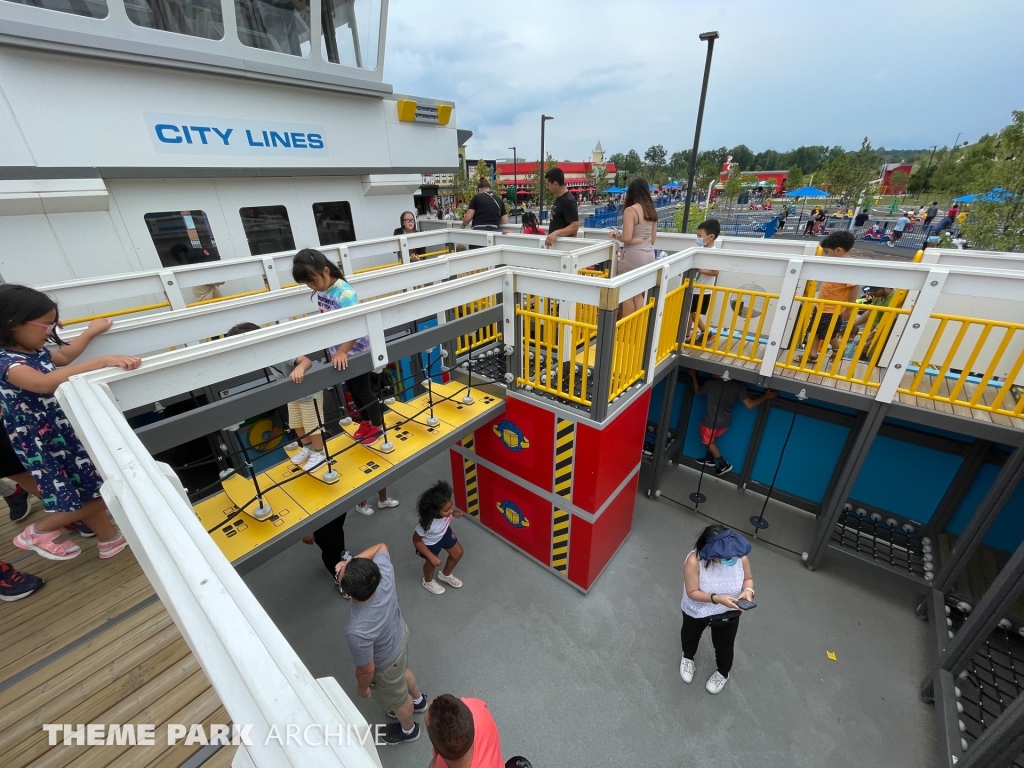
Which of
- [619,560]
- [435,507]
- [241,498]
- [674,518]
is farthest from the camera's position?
[674,518]

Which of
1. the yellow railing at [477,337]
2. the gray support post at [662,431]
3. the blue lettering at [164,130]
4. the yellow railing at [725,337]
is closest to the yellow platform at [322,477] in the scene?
the yellow railing at [477,337]

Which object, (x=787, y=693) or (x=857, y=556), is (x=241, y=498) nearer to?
(x=787, y=693)

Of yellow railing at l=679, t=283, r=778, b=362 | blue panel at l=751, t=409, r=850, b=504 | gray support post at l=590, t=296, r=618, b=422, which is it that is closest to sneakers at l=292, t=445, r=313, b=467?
gray support post at l=590, t=296, r=618, b=422

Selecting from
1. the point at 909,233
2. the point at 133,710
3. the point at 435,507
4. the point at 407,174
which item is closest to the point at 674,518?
the point at 435,507

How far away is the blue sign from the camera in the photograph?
505 centimetres

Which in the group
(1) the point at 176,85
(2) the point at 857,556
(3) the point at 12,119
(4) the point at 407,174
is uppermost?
(1) the point at 176,85

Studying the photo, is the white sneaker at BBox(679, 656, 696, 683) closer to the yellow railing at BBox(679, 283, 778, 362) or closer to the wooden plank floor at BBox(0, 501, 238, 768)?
the yellow railing at BBox(679, 283, 778, 362)

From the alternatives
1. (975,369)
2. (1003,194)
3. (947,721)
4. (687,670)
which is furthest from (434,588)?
(1003,194)

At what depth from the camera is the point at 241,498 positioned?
9.55ft

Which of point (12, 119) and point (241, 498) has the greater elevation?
Answer: point (12, 119)

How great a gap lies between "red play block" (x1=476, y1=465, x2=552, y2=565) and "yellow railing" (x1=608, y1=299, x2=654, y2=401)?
152 centimetres

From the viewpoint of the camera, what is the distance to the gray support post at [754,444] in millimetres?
5195

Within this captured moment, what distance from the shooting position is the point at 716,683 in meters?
3.54

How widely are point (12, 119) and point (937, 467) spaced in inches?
408
